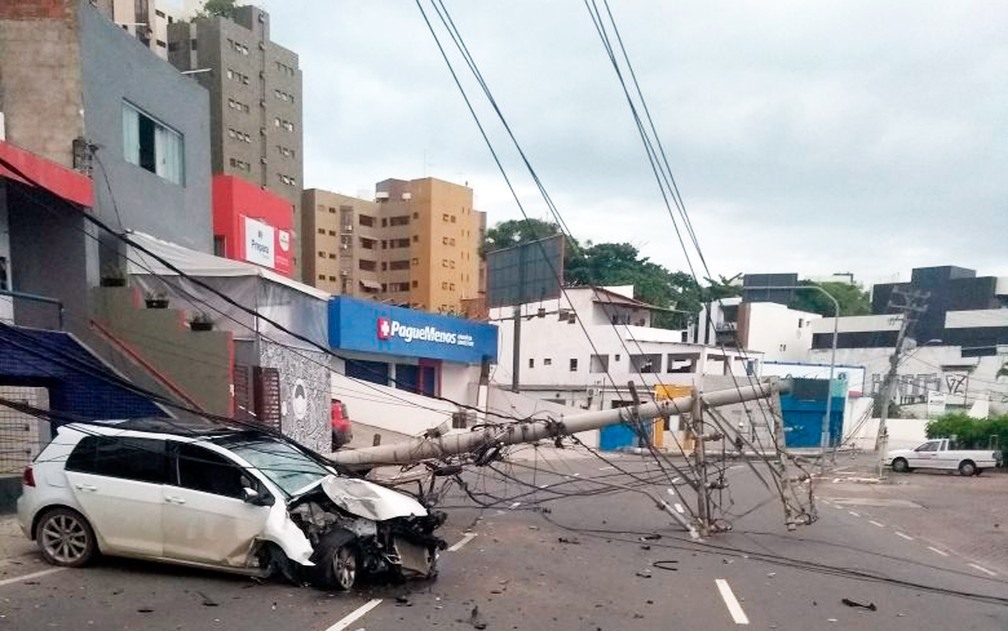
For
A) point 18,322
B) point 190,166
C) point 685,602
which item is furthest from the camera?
point 190,166

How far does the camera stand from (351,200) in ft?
249

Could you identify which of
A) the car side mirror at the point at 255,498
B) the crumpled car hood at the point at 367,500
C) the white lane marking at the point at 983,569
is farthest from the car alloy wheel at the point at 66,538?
the white lane marking at the point at 983,569

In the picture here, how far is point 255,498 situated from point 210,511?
549 mm

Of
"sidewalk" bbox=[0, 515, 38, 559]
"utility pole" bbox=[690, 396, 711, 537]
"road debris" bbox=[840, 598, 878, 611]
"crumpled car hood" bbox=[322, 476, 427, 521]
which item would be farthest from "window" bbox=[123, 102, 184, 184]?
"road debris" bbox=[840, 598, 878, 611]

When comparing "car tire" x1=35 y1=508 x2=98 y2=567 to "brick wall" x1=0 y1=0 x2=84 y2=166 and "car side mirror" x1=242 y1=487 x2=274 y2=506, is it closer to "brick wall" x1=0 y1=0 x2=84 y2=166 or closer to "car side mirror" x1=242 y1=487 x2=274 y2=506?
"car side mirror" x1=242 y1=487 x2=274 y2=506

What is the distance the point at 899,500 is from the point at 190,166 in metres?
22.0

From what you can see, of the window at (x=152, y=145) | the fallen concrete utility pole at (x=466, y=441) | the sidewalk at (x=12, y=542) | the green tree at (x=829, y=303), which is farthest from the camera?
the green tree at (x=829, y=303)

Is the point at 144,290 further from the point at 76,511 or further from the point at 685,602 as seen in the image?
the point at 685,602

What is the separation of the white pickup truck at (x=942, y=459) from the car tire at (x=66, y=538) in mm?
32332

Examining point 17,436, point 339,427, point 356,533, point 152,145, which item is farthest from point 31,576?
point 339,427

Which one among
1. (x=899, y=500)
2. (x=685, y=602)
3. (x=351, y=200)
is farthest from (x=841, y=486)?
(x=351, y=200)

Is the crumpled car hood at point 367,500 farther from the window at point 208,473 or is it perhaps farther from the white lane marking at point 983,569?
the white lane marking at point 983,569

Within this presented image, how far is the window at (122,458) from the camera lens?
26.9ft

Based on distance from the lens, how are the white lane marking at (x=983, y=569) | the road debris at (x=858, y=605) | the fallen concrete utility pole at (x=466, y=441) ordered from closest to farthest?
the road debris at (x=858, y=605), the white lane marking at (x=983, y=569), the fallen concrete utility pole at (x=466, y=441)
